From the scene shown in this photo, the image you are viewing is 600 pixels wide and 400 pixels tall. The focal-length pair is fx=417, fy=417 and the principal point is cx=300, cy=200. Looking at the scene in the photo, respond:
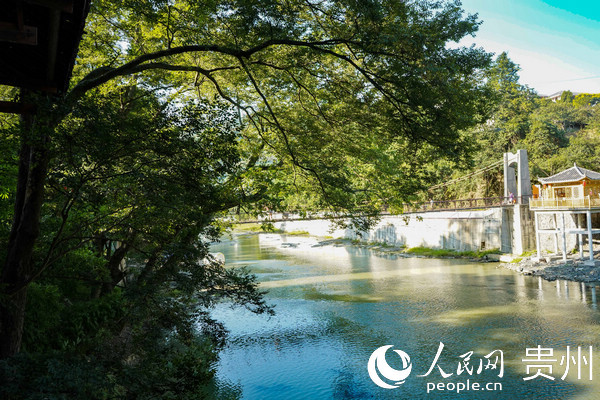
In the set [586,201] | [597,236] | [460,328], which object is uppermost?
[586,201]

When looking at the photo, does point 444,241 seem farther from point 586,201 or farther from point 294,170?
point 294,170

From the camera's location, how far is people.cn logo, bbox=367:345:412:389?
25.7 ft

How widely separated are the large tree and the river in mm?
3362

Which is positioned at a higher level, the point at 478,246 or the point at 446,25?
the point at 446,25

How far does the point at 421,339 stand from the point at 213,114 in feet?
25.6

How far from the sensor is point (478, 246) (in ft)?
75.7

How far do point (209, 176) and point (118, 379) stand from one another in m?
2.26

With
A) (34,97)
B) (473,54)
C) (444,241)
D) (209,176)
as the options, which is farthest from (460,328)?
(444,241)

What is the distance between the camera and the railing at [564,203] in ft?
57.3

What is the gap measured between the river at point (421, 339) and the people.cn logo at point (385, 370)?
40mm

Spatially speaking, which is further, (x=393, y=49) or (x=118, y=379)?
(x=393, y=49)

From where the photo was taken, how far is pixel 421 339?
988 centimetres

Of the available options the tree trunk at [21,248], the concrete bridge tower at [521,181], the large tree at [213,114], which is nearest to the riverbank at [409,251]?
the concrete bridge tower at [521,181]

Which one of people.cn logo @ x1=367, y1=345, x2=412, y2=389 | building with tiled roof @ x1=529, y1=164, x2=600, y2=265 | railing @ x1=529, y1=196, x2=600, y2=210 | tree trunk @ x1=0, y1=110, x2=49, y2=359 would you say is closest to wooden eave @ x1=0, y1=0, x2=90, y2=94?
tree trunk @ x1=0, y1=110, x2=49, y2=359
